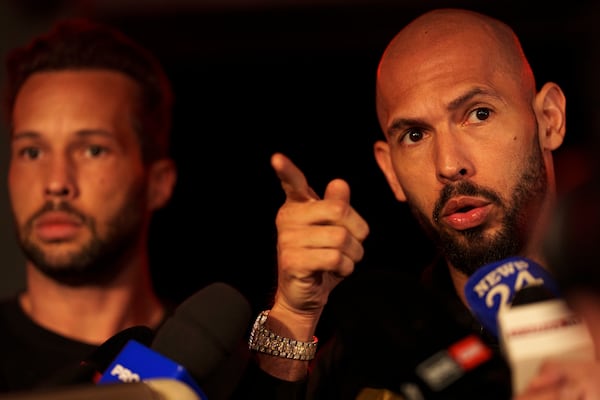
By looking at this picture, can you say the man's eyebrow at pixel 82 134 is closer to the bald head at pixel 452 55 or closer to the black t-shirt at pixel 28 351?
the black t-shirt at pixel 28 351

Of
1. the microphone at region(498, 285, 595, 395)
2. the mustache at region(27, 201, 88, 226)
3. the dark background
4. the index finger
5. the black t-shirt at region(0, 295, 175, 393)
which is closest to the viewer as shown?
the microphone at region(498, 285, 595, 395)

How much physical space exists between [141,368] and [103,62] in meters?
1.47

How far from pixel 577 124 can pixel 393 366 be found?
1406mm

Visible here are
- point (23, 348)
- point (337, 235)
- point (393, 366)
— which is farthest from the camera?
point (23, 348)

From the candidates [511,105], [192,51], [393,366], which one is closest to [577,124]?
[511,105]

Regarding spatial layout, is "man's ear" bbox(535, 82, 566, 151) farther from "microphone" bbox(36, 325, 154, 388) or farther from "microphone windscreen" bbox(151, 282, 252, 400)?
"microphone" bbox(36, 325, 154, 388)

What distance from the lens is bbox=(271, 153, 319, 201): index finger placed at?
1.42 metres

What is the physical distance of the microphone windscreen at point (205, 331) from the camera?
118 centimetres

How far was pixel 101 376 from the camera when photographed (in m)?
1.17

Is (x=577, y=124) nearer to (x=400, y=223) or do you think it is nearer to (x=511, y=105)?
(x=400, y=223)

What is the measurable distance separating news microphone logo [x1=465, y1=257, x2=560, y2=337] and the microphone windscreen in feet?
1.10

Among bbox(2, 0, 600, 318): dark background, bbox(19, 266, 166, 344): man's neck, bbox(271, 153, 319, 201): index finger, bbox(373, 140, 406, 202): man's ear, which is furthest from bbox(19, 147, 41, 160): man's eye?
bbox(271, 153, 319, 201): index finger

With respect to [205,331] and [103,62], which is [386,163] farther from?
[103,62]

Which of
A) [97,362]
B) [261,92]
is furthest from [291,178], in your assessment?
[261,92]
